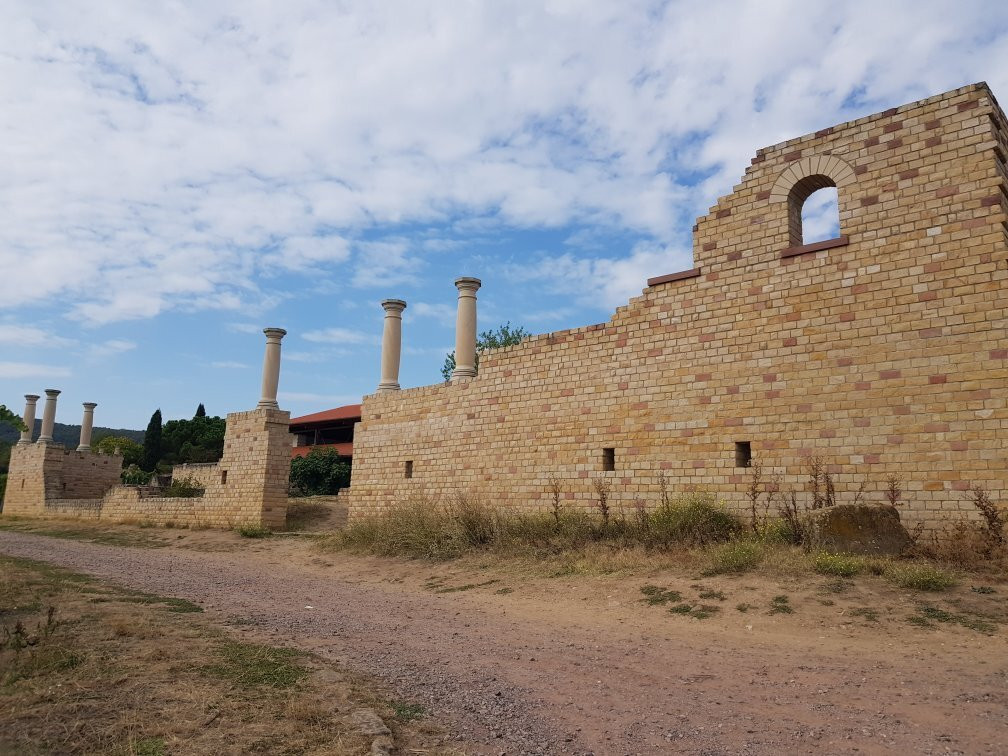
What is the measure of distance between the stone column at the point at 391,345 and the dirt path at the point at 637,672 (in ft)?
25.9

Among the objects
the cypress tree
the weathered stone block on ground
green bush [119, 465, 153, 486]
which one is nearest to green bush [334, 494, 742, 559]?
the weathered stone block on ground

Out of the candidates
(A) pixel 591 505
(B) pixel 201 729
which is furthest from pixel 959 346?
(B) pixel 201 729

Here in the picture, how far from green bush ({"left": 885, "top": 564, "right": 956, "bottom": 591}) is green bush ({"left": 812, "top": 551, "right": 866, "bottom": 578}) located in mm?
328

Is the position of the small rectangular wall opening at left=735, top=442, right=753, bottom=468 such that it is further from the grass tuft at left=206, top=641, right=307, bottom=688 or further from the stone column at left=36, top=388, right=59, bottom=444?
the stone column at left=36, top=388, right=59, bottom=444

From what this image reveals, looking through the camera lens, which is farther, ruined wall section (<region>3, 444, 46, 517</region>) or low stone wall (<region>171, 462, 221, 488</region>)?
ruined wall section (<region>3, 444, 46, 517</region>)

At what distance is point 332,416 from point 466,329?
1104 inches

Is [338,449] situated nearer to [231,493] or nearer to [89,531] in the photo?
[89,531]

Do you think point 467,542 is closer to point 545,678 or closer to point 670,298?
point 670,298

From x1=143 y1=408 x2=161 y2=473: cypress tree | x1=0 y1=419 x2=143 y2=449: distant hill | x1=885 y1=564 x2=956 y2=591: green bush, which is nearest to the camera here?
x1=885 y1=564 x2=956 y2=591: green bush

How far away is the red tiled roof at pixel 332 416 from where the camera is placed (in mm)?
39656

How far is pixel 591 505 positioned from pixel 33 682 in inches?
337

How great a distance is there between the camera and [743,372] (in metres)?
10.5

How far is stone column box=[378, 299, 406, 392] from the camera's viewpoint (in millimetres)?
16516

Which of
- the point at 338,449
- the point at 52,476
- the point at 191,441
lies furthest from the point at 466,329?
the point at 191,441
